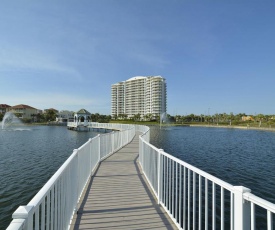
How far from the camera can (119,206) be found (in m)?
4.45

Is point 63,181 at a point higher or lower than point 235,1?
lower

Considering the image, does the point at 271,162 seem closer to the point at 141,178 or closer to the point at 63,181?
the point at 141,178

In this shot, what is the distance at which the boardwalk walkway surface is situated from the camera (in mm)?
3717

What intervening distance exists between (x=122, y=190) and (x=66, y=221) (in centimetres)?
225

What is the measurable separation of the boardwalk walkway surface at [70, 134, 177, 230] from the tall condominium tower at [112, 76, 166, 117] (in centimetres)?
10420

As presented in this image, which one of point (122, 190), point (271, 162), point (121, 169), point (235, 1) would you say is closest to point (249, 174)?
point (271, 162)

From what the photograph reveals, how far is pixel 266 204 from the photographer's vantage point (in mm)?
1630

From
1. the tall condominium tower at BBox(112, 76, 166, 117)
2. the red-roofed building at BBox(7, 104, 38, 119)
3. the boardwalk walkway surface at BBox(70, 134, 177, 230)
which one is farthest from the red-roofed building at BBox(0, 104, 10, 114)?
the boardwalk walkway surface at BBox(70, 134, 177, 230)

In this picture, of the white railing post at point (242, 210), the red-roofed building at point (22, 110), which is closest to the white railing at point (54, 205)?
the white railing post at point (242, 210)

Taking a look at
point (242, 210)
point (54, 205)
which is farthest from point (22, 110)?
point (242, 210)

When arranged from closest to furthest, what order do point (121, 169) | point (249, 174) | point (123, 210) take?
point (123, 210), point (121, 169), point (249, 174)

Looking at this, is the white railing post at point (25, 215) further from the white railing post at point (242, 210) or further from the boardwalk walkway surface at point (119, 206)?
the boardwalk walkway surface at point (119, 206)

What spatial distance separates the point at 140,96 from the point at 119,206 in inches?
4794

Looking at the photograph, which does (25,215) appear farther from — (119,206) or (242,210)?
(119,206)
